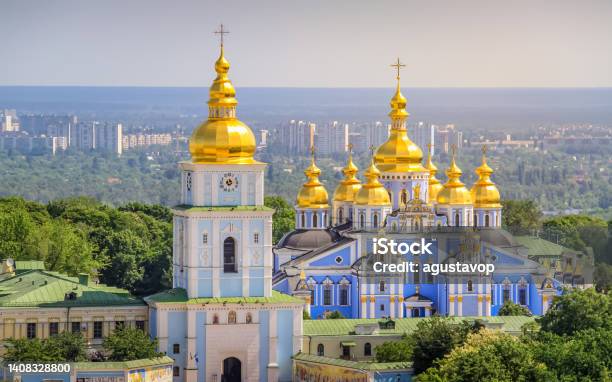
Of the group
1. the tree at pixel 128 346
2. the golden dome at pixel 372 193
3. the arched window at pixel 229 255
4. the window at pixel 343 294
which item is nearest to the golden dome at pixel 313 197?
the golden dome at pixel 372 193

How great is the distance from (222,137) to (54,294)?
511 cm

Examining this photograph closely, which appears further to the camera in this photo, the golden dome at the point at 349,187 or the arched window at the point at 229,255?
the golden dome at the point at 349,187

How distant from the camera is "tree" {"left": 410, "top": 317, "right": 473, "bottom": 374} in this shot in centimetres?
4191

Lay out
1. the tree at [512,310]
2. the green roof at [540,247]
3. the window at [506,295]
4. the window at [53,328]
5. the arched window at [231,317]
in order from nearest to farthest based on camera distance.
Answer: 1. the window at [53,328]
2. the arched window at [231,317]
3. the tree at [512,310]
4. the window at [506,295]
5. the green roof at [540,247]

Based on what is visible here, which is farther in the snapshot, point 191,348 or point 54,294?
point 54,294

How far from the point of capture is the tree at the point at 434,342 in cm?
4191

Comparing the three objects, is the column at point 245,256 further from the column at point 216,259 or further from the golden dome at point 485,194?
the golden dome at point 485,194

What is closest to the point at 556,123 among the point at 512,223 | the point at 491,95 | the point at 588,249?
the point at 491,95

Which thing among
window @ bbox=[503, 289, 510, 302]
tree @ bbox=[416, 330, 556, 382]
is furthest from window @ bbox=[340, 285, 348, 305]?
tree @ bbox=[416, 330, 556, 382]

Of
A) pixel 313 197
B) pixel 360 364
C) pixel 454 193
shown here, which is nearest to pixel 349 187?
pixel 313 197

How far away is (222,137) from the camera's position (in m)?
45.7

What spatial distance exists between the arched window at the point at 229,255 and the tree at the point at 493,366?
6.46 m

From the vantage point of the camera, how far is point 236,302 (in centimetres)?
4425

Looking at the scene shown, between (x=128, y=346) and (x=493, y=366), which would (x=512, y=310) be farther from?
(x=493, y=366)
